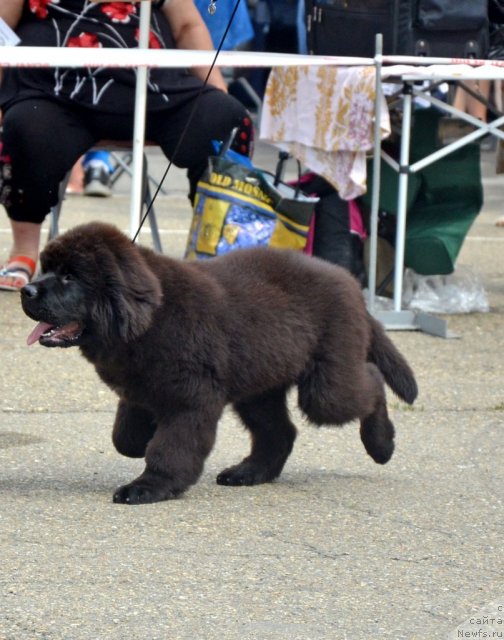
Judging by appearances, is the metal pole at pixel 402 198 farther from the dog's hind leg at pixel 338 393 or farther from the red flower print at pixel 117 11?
the dog's hind leg at pixel 338 393

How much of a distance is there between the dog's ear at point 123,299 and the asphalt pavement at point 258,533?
489 millimetres

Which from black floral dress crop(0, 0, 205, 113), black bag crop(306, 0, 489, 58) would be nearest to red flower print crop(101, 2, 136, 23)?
black floral dress crop(0, 0, 205, 113)

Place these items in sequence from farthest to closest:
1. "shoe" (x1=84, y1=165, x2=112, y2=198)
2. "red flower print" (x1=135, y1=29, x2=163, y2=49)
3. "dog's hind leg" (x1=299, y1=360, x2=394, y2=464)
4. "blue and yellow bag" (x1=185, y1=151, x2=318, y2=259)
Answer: "shoe" (x1=84, y1=165, x2=112, y2=198) → "red flower print" (x1=135, y1=29, x2=163, y2=49) → "blue and yellow bag" (x1=185, y1=151, x2=318, y2=259) → "dog's hind leg" (x1=299, y1=360, x2=394, y2=464)

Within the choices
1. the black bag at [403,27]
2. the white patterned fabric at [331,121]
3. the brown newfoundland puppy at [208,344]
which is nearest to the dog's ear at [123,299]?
the brown newfoundland puppy at [208,344]

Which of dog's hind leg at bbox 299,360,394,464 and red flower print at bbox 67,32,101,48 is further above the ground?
red flower print at bbox 67,32,101,48

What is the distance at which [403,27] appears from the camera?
6.60m

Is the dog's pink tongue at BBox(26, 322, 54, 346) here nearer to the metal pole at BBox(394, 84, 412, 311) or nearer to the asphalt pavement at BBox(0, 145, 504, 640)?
the asphalt pavement at BBox(0, 145, 504, 640)

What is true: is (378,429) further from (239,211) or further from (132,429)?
(239,211)

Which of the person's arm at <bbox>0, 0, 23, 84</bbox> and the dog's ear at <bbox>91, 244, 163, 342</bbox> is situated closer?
the dog's ear at <bbox>91, 244, 163, 342</bbox>

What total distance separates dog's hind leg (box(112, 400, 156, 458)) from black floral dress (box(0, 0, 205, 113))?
2.56 meters

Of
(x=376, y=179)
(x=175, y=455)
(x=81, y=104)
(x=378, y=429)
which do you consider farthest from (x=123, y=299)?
(x=81, y=104)

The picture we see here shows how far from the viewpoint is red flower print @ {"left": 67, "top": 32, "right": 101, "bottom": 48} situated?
6238 mm

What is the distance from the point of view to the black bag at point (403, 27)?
650cm

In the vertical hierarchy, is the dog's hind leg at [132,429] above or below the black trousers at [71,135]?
Answer: below
